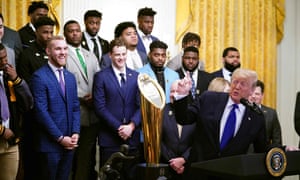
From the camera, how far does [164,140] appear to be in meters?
4.23

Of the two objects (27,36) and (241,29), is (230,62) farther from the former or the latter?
(27,36)

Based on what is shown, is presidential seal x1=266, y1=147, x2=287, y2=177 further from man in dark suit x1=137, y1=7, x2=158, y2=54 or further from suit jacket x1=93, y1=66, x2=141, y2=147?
man in dark suit x1=137, y1=7, x2=158, y2=54

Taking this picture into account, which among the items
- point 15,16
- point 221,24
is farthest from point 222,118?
point 221,24

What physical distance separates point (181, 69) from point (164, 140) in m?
0.98

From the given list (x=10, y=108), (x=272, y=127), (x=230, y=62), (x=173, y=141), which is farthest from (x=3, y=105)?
(x=230, y=62)

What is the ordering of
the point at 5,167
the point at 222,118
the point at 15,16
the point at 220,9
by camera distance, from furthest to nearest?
the point at 220,9
the point at 15,16
the point at 5,167
the point at 222,118

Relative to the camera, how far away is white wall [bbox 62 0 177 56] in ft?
19.5

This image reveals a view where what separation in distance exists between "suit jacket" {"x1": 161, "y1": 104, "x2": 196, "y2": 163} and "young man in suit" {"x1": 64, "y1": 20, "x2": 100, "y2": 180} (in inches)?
26.5

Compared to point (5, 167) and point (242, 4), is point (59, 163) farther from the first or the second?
point (242, 4)

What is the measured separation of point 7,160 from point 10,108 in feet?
1.20

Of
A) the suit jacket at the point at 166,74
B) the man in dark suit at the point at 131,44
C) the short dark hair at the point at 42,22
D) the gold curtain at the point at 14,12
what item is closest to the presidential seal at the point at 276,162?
the suit jacket at the point at 166,74

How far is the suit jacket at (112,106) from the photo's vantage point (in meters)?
4.23

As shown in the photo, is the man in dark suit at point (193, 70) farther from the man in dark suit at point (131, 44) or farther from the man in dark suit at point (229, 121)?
the man in dark suit at point (229, 121)

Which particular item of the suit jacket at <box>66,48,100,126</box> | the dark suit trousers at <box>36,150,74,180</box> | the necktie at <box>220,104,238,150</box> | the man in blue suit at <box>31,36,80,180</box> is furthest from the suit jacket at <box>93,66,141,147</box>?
the necktie at <box>220,104,238,150</box>
